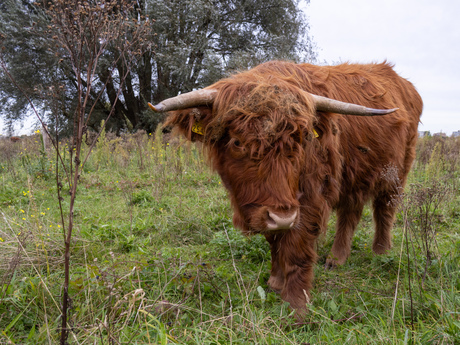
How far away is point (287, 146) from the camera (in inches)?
92.0

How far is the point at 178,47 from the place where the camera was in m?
13.3

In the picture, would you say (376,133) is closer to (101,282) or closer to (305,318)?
(305,318)

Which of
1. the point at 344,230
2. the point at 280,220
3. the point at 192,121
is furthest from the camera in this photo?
the point at 344,230

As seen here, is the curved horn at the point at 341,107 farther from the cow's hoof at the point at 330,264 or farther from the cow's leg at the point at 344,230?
the cow's hoof at the point at 330,264

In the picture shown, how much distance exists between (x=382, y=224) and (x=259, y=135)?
262 cm

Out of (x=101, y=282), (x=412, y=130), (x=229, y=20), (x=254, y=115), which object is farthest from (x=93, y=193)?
(x=229, y=20)

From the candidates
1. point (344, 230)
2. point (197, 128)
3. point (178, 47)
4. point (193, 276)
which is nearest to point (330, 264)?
point (344, 230)

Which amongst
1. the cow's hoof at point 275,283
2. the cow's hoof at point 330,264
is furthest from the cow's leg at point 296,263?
the cow's hoof at point 330,264

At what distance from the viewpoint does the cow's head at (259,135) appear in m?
2.24

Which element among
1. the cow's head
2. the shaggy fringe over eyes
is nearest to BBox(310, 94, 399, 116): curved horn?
the cow's head

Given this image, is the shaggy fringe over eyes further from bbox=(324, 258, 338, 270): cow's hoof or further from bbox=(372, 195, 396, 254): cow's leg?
bbox=(372, 195, 396, 254): cow's leg

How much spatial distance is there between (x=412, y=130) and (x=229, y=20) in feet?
43.0

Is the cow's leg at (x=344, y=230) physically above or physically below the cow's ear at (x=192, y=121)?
below

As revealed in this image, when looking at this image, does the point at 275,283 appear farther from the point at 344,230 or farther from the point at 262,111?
the point at 262,111
